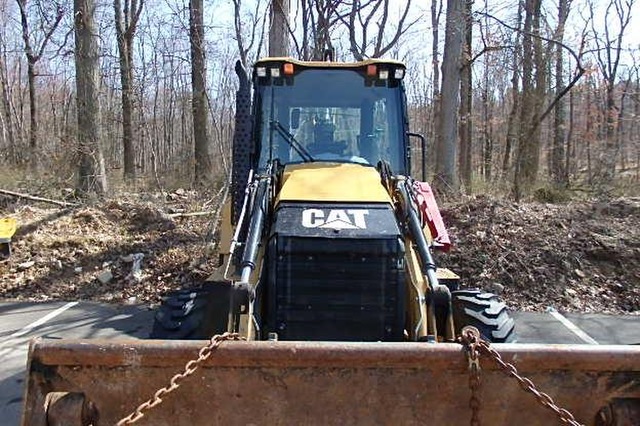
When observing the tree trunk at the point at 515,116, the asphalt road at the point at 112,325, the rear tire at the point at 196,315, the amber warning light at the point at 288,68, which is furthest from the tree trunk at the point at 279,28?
the tree trunk at the point at 515,116

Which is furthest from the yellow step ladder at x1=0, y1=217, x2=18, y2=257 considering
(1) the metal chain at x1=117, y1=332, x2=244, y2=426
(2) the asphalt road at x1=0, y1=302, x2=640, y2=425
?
(1) the metal chain at x1=117, y1=332, x2=244, y2=426

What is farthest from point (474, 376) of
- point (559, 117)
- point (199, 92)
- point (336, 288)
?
point (559, 117)

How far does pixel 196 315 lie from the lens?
4.57m

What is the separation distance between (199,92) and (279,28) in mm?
5757

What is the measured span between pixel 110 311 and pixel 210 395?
562 cm

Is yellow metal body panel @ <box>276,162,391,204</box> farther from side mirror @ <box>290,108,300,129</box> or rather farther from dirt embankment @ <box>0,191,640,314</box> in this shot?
dirt embankment @ <box>0,191,640,314</box>

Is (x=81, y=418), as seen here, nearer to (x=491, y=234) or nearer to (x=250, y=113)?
(x=250, y=113)

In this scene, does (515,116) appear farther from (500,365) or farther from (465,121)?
(500,365)

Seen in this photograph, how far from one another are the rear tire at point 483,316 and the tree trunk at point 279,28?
8.70 m

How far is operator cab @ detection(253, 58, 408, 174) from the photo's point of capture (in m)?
5.05

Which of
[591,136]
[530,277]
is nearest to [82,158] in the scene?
[530,277]

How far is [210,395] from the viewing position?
2814 mm

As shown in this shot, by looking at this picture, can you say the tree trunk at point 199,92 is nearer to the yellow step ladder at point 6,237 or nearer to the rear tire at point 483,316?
the yellow step ladder at point 6,237

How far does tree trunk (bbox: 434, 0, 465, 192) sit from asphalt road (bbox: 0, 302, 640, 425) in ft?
21.1
